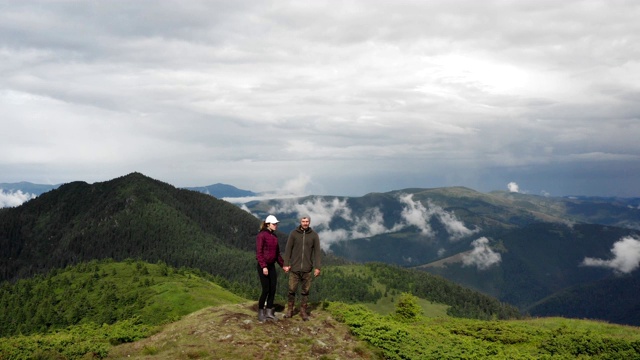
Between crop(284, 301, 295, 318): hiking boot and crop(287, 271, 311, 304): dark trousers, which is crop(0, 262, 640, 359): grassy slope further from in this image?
crop(287, 271, 311, 304): dark trousers

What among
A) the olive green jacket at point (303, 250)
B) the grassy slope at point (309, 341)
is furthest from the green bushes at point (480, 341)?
the olive green jacket at point (303, 250)

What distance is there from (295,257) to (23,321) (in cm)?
13120

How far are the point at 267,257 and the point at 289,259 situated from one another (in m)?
1.65

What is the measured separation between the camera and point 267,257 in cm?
2331

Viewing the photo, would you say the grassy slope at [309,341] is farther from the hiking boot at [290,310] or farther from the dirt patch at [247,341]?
the hiking boot at [290,310]

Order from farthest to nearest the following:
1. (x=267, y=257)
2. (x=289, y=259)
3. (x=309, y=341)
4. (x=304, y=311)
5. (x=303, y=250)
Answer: (x=304, y=311)
(x=289, y=259)
(x=303, y=250)
(x=267, y=257)
(x=309, y=341)

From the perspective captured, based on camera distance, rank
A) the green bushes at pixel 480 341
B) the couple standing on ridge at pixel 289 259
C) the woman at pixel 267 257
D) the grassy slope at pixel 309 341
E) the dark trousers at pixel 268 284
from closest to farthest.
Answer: the grassy slope at pixel 309 341
the woman at pixel 267 257
the couple standing on ridge at pixel 289 259
the dark trousers at pixel 268 284
the green bushes at pixel 480 341

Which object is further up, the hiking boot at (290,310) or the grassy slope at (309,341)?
the hiking boot at (290,310)

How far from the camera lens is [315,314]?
2686cm

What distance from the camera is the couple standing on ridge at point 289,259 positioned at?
76.0 ft

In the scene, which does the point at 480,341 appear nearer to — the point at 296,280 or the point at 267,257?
the point at 296,280

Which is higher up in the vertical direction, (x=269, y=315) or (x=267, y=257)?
(x=267, y=257)

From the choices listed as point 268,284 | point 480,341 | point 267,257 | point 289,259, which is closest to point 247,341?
point 268,284

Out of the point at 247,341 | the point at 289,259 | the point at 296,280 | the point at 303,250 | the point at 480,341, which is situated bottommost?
the point at 480,341
